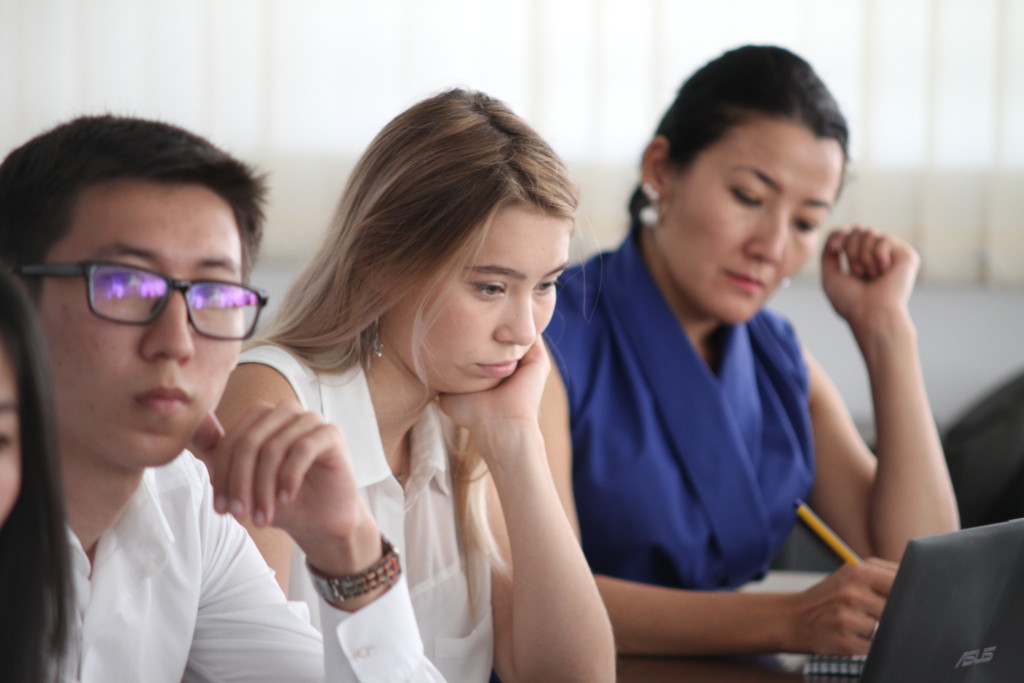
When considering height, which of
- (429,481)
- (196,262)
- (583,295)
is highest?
(196,262)

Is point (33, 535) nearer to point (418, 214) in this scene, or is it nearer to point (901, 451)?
point (418, 214)

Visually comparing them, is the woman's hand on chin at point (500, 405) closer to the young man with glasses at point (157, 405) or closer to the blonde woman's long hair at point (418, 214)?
the blonde woman's long hair at point (418, 214)

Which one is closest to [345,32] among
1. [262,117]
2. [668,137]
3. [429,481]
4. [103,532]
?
[262,117]

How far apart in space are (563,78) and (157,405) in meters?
2.10

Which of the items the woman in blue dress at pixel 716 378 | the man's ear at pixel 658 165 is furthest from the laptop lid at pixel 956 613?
the man's ear at pixel 658 165

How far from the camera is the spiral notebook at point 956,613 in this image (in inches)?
36.0

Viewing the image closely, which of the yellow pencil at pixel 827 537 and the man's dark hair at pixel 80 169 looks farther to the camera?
the yellow pencil at pixel 827 537

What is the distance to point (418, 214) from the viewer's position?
1190 millimetres

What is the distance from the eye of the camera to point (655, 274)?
1.76m

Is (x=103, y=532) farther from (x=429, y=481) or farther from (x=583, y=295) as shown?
(x=583, y=295)

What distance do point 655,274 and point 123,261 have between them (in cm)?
114

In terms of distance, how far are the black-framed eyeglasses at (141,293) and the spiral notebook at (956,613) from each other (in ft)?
1.83

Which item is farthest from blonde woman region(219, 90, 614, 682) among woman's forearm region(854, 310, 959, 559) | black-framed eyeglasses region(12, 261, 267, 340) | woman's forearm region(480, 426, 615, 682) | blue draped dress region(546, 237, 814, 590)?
woman's forearm region(854, 310, 959, 559)

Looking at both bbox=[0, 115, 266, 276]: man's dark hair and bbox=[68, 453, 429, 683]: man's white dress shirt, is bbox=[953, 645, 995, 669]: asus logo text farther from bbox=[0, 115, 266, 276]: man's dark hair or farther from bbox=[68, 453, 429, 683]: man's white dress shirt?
bbox=[0, 115, 266, 276]: man's dark hair
